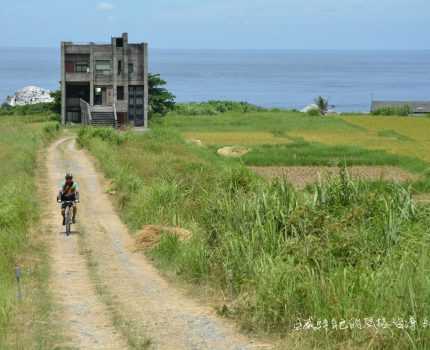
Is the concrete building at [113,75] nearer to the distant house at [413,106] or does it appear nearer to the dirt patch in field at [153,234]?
the distant house at [413,106]

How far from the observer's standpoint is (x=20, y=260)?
A: 49.3ft

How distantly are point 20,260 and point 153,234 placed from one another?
287cm

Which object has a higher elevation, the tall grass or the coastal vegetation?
the coastal vegetation

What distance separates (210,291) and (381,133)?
49.4 m

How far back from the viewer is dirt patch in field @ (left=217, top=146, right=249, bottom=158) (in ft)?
147

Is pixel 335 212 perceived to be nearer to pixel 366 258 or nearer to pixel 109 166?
pixel 366 258

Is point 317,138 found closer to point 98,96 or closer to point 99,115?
point 99,115

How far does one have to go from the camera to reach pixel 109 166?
30.6 m

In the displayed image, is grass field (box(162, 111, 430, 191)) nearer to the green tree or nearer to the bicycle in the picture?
the green tree

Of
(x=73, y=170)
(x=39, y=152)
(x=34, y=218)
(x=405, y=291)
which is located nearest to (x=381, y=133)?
(x=39, y=152)

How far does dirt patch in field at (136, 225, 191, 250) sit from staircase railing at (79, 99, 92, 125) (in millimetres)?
42036

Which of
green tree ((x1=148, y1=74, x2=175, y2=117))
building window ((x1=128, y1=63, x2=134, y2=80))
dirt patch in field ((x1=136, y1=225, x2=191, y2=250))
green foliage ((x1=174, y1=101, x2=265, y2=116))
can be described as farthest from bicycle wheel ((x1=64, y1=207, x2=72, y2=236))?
green foliage ((x1=174, y1=101, x2=265, y2=116))

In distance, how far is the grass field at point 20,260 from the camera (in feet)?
33.7

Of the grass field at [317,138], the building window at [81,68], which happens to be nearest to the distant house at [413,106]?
the grass field at [317,138]
